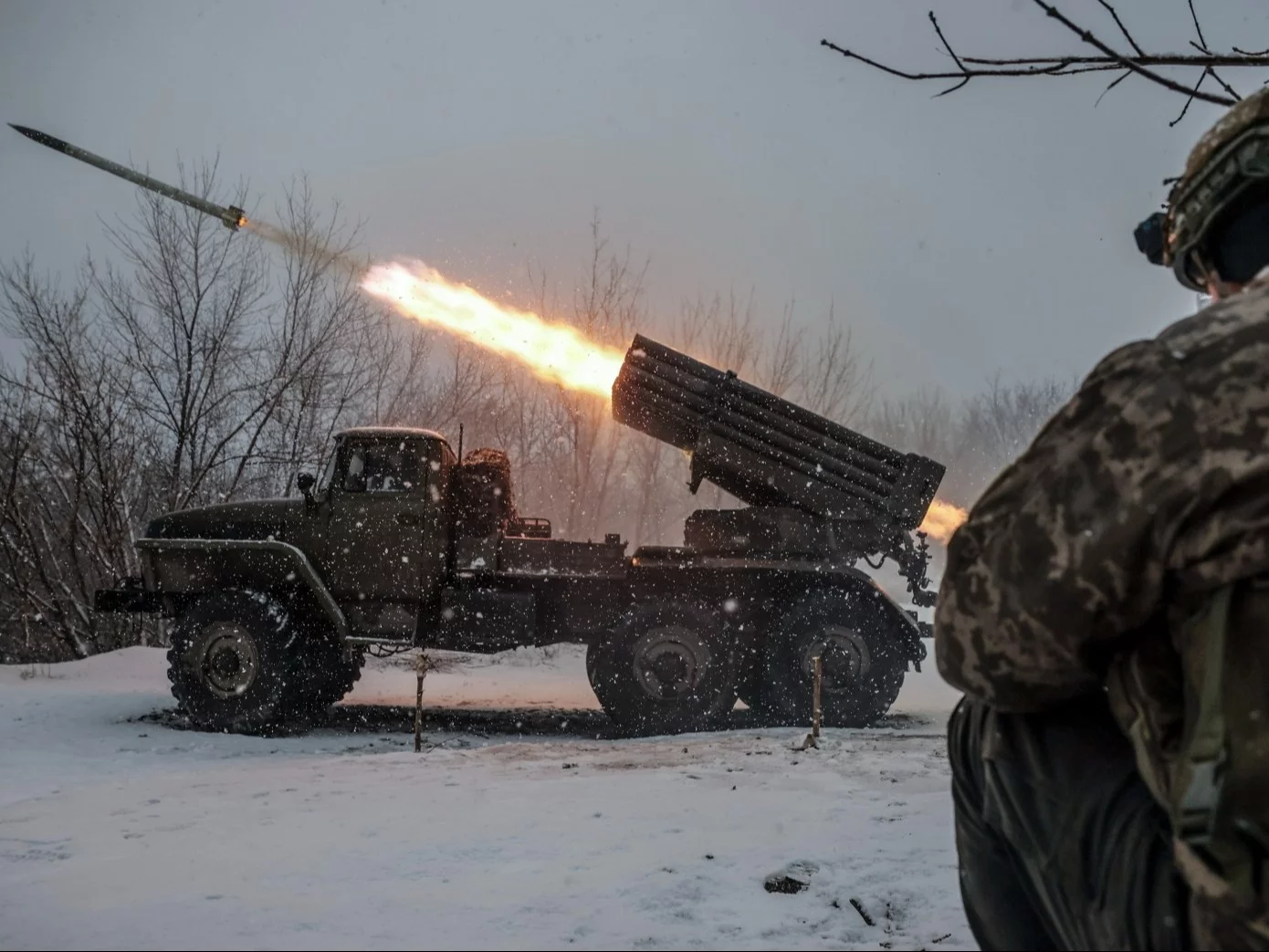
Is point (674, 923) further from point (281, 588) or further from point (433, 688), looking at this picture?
point (433, 688)

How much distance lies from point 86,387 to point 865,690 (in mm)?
12404

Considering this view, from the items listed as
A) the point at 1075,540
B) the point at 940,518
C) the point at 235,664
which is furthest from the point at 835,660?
the point at 1075,540

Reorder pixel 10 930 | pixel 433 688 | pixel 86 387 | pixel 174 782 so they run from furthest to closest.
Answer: pixel 86 387 → pixel 433 688 → pixel 174 782 → pixel 10 930

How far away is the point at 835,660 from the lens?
9.26 metres

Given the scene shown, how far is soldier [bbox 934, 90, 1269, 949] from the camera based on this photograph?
142 cm

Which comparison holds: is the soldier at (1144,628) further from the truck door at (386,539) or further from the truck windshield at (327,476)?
the truck windshield at (327,476)

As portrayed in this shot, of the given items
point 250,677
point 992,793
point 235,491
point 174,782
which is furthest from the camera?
point 235,491

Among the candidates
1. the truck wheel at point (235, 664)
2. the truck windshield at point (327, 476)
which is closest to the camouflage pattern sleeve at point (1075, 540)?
the truck wheel at point (235, 664)

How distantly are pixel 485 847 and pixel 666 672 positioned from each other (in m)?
5.16

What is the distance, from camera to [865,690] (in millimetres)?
9258

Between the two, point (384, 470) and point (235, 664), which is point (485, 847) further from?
point (384, 470)

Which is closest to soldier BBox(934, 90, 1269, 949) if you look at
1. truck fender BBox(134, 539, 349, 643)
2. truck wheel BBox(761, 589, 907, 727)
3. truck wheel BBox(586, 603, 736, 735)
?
truck wheel BBox(586, 603, 736, 735)

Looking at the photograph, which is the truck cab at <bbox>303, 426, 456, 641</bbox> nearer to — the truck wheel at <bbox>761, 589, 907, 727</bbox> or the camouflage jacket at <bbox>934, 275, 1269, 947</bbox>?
the truck wheel at <bbox>761, 589, 907, 727</bbox>

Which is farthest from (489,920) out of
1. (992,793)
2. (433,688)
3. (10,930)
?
(433,688)
